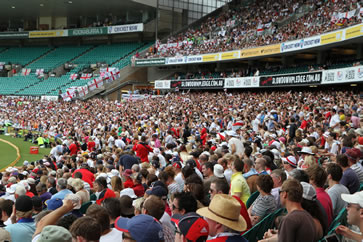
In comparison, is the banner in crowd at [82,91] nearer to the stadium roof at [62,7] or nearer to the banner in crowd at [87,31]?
the stadium roof at [62,7]

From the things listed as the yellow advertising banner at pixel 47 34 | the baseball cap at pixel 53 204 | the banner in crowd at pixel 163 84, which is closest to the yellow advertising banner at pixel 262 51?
the banner in crowd at pixel 163 84

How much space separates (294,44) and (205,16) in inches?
854

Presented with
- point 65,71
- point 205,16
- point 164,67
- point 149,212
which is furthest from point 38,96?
point 149,212

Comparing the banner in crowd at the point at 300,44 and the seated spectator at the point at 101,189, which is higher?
the banner in crowd at the point at 300,44

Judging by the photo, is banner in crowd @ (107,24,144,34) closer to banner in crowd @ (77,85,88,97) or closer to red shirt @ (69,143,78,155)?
banner in crowd @ (77,85,88,97)

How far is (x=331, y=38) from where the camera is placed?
22406mm

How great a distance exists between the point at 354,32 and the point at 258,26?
13347 millimetres

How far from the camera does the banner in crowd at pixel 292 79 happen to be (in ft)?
77.0

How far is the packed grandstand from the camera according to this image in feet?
13.1

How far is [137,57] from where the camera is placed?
44.1 meters

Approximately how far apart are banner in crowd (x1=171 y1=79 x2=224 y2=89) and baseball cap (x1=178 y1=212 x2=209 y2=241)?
1152 inches

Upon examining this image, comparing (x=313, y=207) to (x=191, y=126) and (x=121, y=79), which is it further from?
(x=121, y=79)

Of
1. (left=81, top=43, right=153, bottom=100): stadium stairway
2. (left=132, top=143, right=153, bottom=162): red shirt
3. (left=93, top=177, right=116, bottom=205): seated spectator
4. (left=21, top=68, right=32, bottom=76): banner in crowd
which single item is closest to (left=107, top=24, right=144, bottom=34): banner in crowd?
(left=81, top=43, right=153, bottom=100): stadium stairway

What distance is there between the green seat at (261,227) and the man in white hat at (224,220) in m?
1.13
